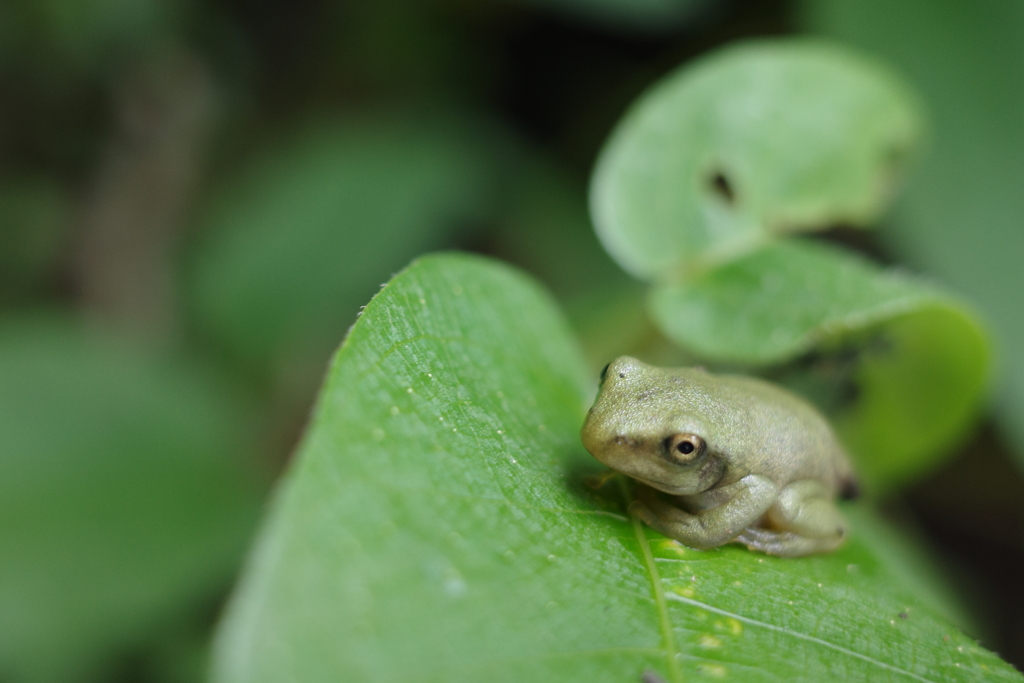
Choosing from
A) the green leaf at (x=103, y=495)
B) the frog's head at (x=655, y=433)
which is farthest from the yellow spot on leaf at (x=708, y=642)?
the green leaf at (x=103, y=495)

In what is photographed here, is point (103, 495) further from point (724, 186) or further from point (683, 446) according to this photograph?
point (724, 186)

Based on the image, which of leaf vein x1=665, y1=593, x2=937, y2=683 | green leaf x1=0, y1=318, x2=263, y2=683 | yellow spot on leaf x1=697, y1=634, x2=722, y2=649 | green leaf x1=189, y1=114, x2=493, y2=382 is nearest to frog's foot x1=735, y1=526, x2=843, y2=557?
leaf vein x1=665, y1=593, x2=937, y2=683

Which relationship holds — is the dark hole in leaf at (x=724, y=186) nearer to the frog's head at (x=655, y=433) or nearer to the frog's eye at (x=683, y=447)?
the frog's head at (x=655, y=433)

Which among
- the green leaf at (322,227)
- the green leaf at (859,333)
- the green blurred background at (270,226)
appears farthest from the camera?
the green leaf at (322,227)

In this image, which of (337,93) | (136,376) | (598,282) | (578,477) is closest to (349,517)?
(578,477)

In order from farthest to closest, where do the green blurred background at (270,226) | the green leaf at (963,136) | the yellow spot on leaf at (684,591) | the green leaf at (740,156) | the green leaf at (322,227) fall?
the green leaf at (322,227) → the green leaf at (963,136) → the green blurred background at (270,226) → the green leaf at (740,156) → the yellow spot on leaf at (684,591)

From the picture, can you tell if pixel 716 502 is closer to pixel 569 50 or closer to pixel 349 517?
pixel 349 517

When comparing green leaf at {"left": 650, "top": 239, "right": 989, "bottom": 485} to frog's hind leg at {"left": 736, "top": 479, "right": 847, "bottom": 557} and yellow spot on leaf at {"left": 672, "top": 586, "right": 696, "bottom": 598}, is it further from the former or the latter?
yellow spot on leaf at {"left": 672, "top": 586, "right": 696, "bottom": 598}
